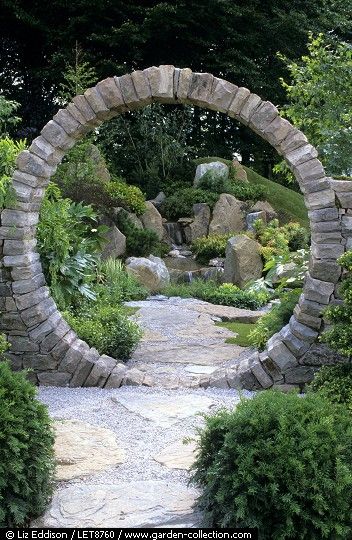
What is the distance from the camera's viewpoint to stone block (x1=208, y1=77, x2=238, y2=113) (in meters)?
6.01

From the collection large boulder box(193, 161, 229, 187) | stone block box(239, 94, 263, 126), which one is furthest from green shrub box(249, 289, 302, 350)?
large boulder box(193, 161, 229, 187)

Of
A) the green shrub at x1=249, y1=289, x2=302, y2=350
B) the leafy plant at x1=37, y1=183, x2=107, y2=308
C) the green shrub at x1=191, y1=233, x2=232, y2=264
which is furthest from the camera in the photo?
the green shrub at x1=191, y1=233, x2=232, y2=264

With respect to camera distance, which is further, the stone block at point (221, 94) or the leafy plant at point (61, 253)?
the leafy plant at point (61, 253)

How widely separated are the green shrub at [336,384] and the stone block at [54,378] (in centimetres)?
238

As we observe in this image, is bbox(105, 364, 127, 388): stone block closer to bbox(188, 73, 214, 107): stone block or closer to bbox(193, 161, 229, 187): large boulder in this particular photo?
bbox(188, 73, 214, 107): stone block

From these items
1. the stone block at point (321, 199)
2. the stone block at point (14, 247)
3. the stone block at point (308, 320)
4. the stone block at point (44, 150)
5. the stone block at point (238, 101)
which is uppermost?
the stone block at point (238, 101)

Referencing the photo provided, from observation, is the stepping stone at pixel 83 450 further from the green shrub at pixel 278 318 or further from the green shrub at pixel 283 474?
the green shrub at pixel 278 318

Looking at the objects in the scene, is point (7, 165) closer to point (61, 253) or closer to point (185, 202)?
point (61, 253)

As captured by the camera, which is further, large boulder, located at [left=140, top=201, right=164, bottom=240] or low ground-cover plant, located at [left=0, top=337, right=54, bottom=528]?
large boulder, located at [left=140, top=201, right=164, bottom=240]

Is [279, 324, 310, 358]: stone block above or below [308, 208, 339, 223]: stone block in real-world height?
below

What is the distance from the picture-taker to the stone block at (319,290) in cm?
580

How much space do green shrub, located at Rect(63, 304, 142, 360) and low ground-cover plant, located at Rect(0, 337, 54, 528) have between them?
2995mm

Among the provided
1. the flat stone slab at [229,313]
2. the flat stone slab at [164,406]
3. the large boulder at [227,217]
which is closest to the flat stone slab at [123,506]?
the flat stone slab at [164,406]

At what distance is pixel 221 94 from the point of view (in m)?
6.03
